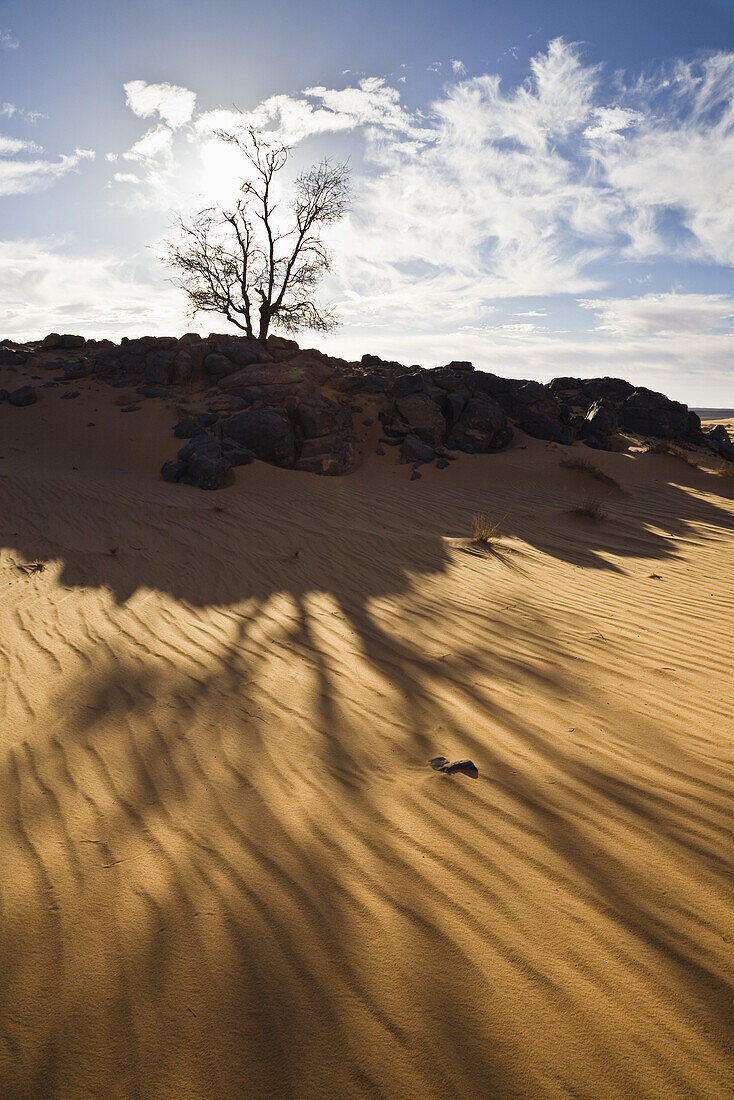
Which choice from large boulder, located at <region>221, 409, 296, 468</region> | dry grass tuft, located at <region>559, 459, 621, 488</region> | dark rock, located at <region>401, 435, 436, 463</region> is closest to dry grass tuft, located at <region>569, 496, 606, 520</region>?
dry grass tuft, located at <region>559, 459, 621, 488</region>

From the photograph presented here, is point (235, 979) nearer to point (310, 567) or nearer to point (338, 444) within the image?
point (310, 567)

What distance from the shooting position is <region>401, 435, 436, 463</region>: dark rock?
1314 centimetres

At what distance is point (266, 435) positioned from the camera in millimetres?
12117

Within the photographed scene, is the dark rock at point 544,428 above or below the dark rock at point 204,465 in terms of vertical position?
above

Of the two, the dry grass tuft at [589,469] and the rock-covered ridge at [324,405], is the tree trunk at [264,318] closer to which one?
the rock-covered ridge at [324,405]

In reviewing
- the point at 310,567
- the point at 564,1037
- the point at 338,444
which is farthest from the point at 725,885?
the point at 338,444

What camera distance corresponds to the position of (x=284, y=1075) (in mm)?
1415

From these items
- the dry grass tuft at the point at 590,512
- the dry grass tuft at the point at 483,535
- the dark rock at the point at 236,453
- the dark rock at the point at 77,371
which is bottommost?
the dry grass tuft at the point at 483,535

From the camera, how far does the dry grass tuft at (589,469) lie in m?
12.4

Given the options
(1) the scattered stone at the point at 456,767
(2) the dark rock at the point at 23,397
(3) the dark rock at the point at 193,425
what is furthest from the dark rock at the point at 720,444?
(2) the dark rock at the point at 23,397

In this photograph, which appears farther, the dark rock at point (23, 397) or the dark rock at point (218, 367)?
the dark rock at point (218, 367)

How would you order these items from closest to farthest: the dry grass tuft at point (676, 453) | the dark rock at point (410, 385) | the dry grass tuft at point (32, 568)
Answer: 1. the dry grass tuft at point (32, 568)
2. the dry grass tuft at point (676, 453)
3. the dark rock at point (410, 385)

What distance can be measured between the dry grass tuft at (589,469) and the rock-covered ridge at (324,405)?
7.10 ft

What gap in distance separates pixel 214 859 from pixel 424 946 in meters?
0.90
